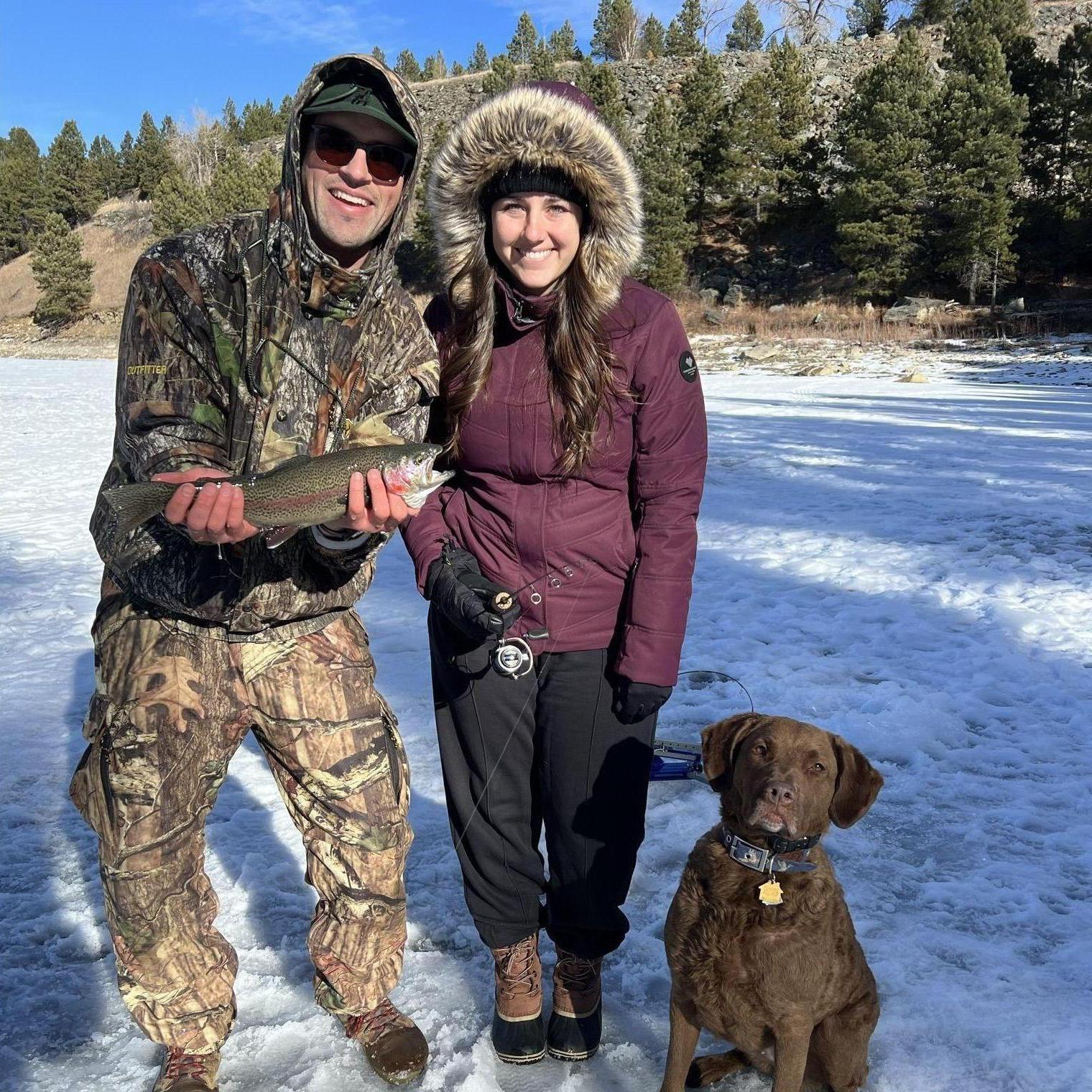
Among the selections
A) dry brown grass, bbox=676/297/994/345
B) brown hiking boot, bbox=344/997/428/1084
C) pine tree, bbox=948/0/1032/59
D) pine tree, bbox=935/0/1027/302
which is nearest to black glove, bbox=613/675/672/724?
brown hiking boot, bbox=344/997/428/1084

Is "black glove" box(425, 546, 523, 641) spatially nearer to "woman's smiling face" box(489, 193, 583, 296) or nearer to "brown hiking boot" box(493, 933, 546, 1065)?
"woman's smiling face" box(489, 193, 583, 296)

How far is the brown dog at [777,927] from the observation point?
8.71 ft

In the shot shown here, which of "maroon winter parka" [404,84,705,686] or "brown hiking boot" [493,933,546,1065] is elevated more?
"maroon winter parka" [404,84,705,686]

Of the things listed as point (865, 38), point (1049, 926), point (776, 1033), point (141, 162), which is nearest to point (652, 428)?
point (776, 1033)

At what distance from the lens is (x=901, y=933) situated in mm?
3607

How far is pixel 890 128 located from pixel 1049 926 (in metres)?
47.8

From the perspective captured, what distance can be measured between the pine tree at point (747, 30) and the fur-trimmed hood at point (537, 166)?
337 feet

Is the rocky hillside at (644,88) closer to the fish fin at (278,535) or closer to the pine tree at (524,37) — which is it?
the pine tree at (524,37)

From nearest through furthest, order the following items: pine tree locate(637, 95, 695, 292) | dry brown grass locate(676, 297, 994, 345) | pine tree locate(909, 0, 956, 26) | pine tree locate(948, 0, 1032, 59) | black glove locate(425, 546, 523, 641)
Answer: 1. black glove locate(425, 546, 523, 641)
2. dry brown grass locate(676, 297, 994, 345)
3. pine tree locate(948, 0, 1032, 59)
4. pine tree locate(637, 95, 695, 292)
5. pine tree locate(909, 0, 956, 26)

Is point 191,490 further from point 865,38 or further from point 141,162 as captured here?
point 141,162

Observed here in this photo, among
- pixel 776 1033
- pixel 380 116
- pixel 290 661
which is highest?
pixel 380 116

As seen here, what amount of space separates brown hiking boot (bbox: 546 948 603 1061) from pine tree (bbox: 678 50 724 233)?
2134 inches

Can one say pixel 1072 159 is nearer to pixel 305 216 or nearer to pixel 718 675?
pixel 718 675

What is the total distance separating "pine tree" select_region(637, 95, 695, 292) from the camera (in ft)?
154
